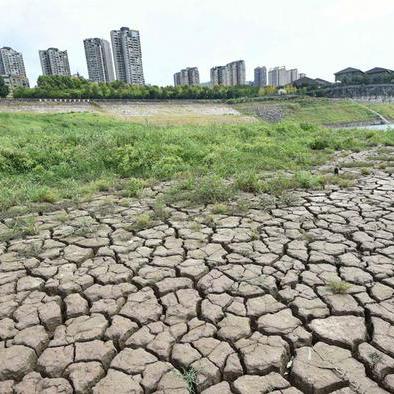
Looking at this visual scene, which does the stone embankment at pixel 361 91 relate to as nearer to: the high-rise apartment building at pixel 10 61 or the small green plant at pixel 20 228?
the small green plant at pixel 20 228

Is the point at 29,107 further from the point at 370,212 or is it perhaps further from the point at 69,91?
the point at 370,212

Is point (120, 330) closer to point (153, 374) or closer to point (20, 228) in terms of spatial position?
point (153, 374)

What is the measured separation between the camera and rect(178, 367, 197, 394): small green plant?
2266 mm

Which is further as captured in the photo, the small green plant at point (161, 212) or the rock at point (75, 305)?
the small green plant at point (161, 212)

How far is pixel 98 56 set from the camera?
233ft

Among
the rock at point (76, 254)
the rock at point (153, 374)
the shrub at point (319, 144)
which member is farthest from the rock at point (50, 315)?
the shrub at point (319, 144)

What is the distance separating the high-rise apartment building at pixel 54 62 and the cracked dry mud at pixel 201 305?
2874 inches

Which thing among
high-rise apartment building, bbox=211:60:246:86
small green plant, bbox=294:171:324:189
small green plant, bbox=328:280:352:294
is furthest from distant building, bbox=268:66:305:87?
small green plant, bbox=328:280:352:294

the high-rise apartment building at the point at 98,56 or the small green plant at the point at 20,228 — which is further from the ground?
the high-rise apartment building at the point at 98,56

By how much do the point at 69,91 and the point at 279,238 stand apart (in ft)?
119

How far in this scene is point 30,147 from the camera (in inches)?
324

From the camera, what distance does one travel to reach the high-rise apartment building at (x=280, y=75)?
11462cm

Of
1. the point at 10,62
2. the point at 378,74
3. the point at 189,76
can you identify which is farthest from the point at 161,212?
the point at 10,62

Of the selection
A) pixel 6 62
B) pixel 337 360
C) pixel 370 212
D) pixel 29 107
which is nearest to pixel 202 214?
pixel 370 212
